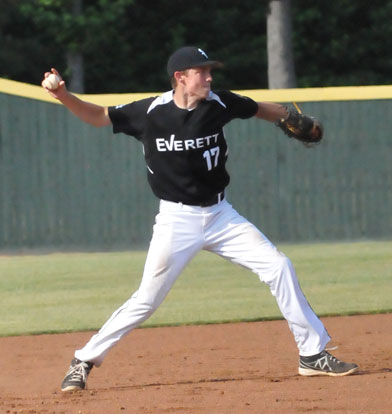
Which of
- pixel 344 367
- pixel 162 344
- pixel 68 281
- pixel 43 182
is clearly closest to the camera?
pixel 344 367

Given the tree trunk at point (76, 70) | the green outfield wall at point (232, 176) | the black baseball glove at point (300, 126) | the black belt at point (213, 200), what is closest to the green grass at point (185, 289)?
the green outfield wall at point (232, 176)

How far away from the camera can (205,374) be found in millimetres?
6398

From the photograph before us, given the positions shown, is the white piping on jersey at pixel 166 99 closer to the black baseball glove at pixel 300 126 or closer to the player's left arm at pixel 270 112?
the player's left arm at pixel 270 112

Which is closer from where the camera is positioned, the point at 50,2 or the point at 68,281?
the point at 68,281

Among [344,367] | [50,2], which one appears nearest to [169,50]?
[50,2]

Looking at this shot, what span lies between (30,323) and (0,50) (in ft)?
59.8

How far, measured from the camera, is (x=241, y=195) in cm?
1627

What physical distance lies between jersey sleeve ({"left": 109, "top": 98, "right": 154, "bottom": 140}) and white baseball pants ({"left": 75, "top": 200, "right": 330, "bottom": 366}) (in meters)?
0.45

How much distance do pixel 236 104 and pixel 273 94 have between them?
9714 millimetres

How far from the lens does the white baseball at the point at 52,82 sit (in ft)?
19.0

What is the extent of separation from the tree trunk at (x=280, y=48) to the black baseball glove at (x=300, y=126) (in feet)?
51.5

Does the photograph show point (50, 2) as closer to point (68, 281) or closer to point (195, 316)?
point (68, 281)

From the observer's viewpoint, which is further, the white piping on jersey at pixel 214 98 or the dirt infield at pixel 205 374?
the white piping on jersey at pixel 214 98

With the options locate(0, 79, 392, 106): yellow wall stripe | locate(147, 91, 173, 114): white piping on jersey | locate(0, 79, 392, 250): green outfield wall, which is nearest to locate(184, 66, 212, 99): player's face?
locate(147, 91, 173, 114): white piping on jersey
